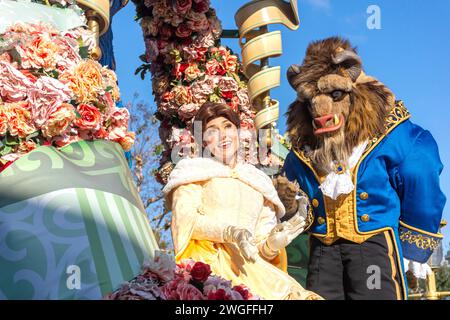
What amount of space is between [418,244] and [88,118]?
6.66ft

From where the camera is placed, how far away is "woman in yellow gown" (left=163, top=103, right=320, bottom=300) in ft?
11.3

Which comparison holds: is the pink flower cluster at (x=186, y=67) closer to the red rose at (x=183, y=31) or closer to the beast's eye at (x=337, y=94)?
the red rose at (x=183, y=31)

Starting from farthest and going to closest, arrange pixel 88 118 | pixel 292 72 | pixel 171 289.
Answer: pixel 292 72, pixel 88 118, pixel 171 289

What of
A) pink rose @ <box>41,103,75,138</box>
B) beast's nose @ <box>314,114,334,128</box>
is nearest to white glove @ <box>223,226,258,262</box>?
pink rose @ <box>41,103,75,138</box>

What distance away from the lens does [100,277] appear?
295 centimetres

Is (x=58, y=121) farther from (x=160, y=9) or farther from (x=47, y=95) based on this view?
(x=160, y=9)

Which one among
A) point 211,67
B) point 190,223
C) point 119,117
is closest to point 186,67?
point 211,67

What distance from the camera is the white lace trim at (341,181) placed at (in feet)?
13.2

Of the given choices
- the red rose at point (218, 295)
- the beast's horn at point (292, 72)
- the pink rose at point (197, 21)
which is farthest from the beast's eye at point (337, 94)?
the red rose at point (218, 295)

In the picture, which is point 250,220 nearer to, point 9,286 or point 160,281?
point 160,281

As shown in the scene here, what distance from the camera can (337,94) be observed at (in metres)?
4.21

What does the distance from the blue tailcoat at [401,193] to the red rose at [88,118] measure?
4.75ft

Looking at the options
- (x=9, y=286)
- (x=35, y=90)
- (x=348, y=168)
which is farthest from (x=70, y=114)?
(x=348, y=168)

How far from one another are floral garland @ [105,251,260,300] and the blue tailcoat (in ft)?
4.77
